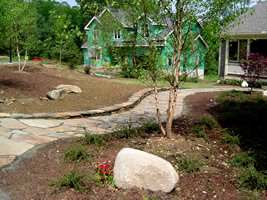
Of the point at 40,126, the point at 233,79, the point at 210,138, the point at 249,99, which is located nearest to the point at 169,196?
the point at 210,138

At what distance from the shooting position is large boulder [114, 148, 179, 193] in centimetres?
313

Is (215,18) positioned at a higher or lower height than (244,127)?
higher

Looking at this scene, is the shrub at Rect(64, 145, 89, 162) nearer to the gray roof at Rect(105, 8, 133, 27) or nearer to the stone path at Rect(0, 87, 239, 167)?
the stone path at Rect(0, 87, 239, 167)

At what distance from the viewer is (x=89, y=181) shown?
131 inches

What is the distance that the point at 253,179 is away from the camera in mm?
3258

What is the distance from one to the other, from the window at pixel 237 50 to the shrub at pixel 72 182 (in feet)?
53.0

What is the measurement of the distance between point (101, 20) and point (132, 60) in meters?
1.91

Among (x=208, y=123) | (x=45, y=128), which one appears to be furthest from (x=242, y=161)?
(x=45, y=128)

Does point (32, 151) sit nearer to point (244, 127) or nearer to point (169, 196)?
point (169, 196)

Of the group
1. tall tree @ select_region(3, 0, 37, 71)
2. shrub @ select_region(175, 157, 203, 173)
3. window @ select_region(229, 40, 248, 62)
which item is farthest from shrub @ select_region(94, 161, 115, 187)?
window @ select_region(229, 40, 248, 62)

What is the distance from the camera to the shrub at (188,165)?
11.9 feet

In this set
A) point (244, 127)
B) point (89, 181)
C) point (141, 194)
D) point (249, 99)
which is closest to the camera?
point (141, 194)

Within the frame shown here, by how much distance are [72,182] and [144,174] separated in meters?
0.72

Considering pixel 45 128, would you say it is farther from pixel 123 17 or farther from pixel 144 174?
pixel 144 174
